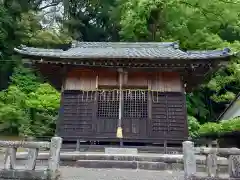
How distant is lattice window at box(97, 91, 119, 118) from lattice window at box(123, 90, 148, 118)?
362mm

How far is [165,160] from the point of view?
9.47m

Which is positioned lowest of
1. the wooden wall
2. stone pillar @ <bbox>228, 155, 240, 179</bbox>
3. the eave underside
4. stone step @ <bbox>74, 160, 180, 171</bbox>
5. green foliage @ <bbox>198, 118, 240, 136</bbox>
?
stone step @ <bbox>74, 160, 180, 171</bbox>

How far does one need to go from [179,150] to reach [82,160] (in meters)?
4.43

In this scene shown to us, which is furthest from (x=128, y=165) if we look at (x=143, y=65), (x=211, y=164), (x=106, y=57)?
(x=143, y=65)

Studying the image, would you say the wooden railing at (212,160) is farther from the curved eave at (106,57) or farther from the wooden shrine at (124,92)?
the curved eave at (106,57)

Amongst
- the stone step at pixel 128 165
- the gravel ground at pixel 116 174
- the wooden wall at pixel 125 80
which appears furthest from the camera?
the wooden wall at pixel 125 80

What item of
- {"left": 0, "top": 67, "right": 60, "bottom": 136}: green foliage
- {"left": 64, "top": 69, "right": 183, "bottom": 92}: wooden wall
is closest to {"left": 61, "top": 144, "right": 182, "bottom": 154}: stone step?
{"left": 64, "top": 69, "right": 183, "bottom": 92}: wooden wall

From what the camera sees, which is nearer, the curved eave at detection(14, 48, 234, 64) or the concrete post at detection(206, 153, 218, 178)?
the concrete post at detection(206, 153, 218, 178)

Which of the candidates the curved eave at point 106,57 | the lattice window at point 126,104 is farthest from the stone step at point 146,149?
the curved eave at point 106,57

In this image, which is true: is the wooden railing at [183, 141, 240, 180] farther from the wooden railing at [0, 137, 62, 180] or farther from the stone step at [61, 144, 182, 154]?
the stone step at [61, 144, 182, 154]

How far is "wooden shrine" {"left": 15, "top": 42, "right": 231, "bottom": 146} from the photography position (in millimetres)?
12312

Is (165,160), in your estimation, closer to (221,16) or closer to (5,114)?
(5,114)

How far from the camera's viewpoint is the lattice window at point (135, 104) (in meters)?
12.9

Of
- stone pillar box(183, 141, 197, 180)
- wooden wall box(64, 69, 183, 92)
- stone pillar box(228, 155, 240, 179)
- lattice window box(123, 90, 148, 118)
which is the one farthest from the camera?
wooden wall box(64, 69, 183, 92)
